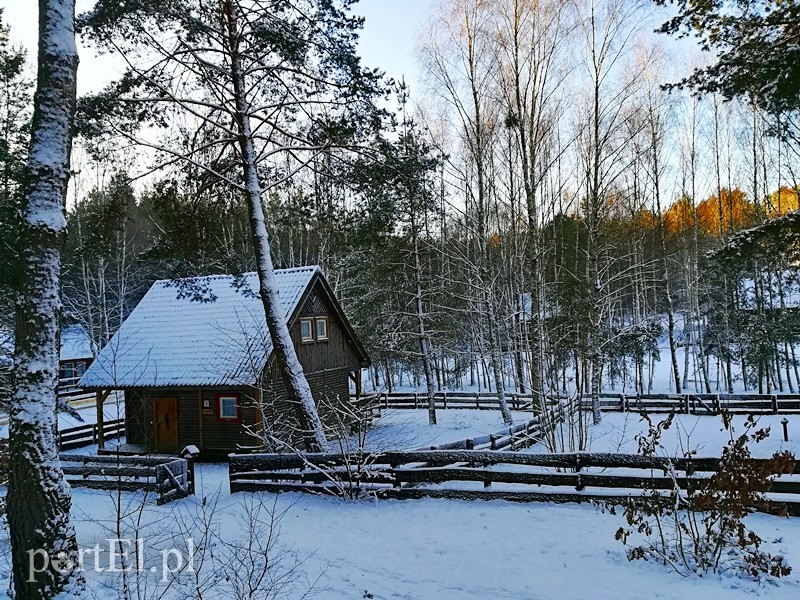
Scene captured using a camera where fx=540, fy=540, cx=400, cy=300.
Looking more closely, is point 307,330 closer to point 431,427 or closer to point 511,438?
point 431,427

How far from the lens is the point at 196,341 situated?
56.6 ft

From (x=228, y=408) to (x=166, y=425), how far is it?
2.31 meters

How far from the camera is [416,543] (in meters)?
7.09

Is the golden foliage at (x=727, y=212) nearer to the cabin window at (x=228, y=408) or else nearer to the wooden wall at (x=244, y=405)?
the wooden wall at (x=244, y=405)

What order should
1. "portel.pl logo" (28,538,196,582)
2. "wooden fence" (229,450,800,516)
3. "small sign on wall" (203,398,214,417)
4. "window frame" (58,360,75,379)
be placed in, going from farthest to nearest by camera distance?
1. "window frame" (58,360,75,379)
2. "small sign on wall" (203,398,214,417)
3. "wooden fence" (229,450,800,516)
4. "portel.pl logo" (28,538,196,582)

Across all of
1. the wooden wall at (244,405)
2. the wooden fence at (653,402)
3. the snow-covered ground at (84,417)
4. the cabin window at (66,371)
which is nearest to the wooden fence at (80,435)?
the wooden wall at (244,405)

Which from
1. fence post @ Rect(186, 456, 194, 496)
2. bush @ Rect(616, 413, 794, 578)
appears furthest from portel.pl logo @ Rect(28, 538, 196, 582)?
bush @ Rect(616, 413, 794, 578)

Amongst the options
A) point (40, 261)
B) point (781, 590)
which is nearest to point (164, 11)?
point (40, 261)

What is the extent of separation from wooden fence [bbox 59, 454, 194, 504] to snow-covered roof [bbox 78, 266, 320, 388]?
3949mm

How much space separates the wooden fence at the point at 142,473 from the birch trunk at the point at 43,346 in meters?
4.26

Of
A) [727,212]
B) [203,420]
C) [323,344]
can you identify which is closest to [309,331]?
[323,344]

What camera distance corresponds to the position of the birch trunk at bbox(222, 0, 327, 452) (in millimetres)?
10047

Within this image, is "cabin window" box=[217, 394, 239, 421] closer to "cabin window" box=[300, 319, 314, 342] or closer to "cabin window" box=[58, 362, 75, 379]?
"cabin window" box=[300, 319, 314, 342]

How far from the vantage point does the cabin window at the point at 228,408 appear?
16.5 metres
